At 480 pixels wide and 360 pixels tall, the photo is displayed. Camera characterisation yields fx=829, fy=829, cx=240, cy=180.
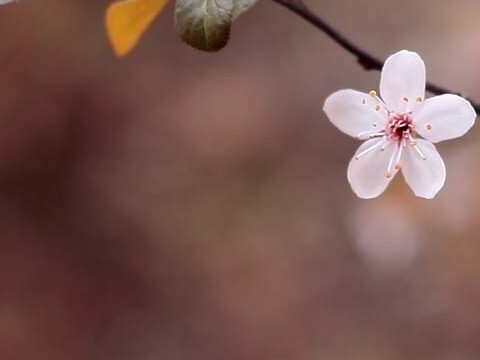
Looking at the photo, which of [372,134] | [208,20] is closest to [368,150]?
[372,134]

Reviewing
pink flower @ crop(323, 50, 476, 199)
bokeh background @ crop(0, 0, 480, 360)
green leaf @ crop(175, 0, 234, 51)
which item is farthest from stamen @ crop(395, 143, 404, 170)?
bokeh background @ crop(0, 0, 480, 360)

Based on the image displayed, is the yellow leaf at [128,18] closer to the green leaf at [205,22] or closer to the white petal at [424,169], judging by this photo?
the green leaf at [205,22]

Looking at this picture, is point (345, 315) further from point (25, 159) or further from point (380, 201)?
point (25, 159)

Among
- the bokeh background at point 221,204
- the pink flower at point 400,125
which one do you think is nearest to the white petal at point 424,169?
the pink flower at point 400,125

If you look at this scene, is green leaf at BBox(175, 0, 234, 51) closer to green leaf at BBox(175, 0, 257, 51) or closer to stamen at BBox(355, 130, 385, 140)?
green leaf at BBox(175, 0, 257, 51)

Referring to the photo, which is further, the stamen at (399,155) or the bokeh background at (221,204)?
the bokeh background at (221,204)

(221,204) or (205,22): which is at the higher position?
(205,22)

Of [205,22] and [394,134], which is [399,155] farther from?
[205,22]
